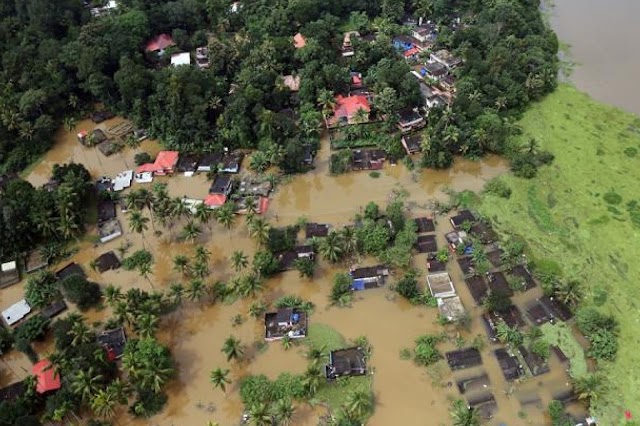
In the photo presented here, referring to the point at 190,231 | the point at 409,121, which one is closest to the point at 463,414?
the point at 190,231

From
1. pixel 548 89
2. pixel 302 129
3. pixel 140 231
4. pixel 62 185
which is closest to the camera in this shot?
pixel 140 231

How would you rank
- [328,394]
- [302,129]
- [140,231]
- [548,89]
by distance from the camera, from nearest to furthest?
1. [328,394]
2. [140,231]
3. [302,129]
4. [548,89]

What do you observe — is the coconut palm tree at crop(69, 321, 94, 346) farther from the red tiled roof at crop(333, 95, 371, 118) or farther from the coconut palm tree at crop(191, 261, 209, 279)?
the red tiled roof at crop(333, 95, 371, 118)

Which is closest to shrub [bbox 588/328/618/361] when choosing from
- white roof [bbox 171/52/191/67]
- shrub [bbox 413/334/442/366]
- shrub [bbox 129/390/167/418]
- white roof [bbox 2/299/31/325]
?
shrub [bbox 413/334/442/366]

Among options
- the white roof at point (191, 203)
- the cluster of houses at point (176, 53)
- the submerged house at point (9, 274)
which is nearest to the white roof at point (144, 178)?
the white roof at point (191, 203)

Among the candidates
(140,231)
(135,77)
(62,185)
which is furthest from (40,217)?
(135,77)

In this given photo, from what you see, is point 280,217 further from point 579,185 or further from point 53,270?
point 579,185

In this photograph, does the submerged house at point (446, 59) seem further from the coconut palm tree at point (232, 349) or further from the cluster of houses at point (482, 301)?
the coconut palm tree at point (232, 349)
